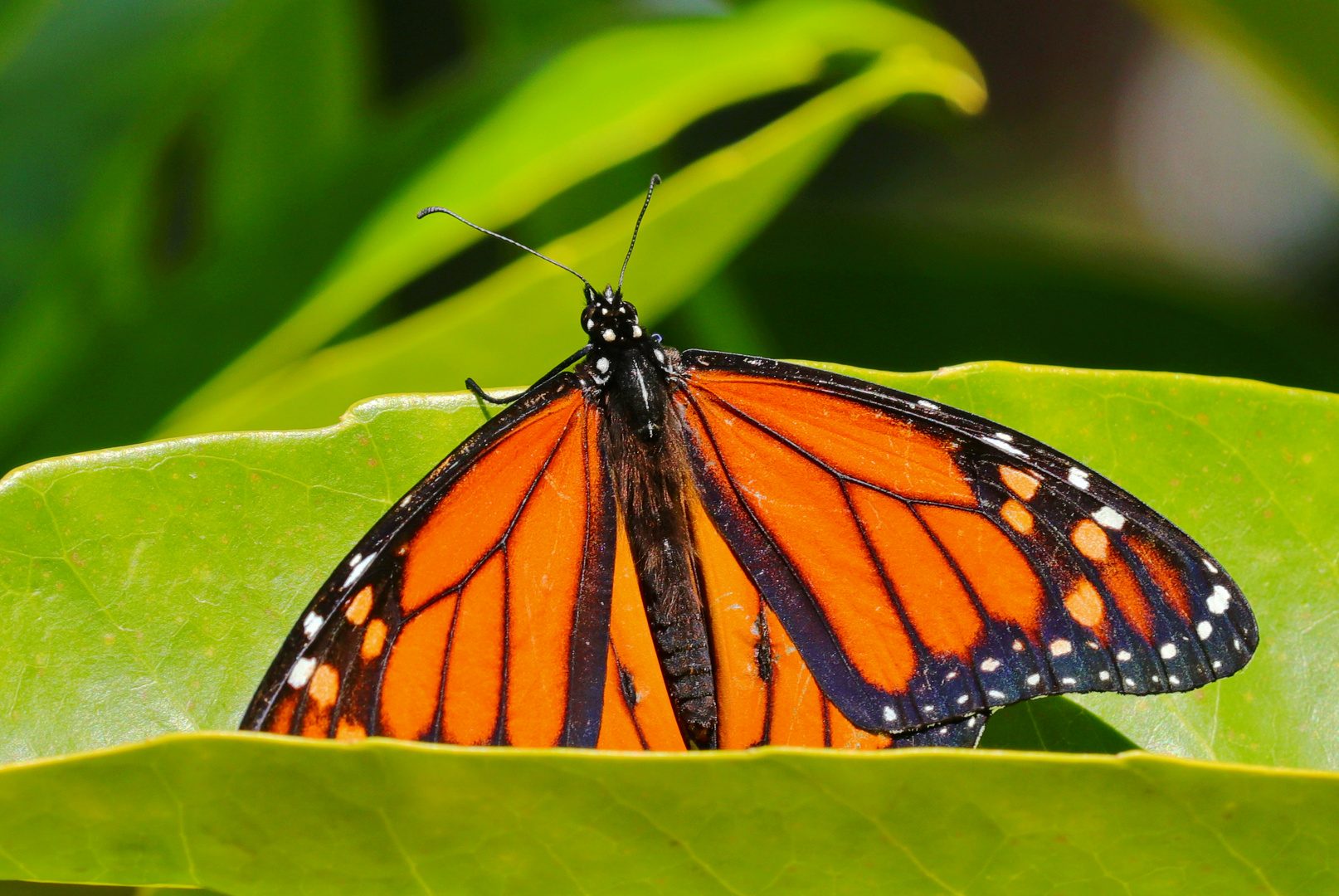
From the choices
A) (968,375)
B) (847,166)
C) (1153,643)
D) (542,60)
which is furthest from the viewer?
(847,166)

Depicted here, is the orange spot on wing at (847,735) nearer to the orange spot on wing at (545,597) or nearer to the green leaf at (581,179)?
the orange spot on wing at (545,597)

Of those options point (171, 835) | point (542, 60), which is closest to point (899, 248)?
point (542, 60)

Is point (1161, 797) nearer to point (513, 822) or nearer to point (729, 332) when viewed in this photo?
point (513, 822)

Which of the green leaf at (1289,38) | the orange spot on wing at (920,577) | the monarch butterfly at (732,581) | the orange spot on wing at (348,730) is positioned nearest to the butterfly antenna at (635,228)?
the monarch butterfly at (732,581)

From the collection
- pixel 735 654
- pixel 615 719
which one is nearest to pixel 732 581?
pixel 735 654

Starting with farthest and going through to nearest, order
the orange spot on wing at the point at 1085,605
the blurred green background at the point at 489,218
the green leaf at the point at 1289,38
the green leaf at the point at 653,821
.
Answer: the green leaf at the point at 1289,38 → the blurred green background at the point at 489,218 → the orange spot on wing at the point at 1085,605 → the green leaf at the point at 653,821

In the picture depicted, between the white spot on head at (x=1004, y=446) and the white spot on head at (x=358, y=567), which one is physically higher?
the white spot on head at (x=1004, y=446)

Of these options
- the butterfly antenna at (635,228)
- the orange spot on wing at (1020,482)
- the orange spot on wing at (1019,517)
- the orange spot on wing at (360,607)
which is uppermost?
the butterfly antenna at (635,228)
